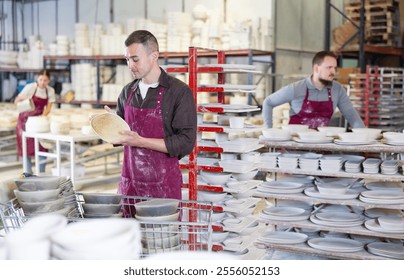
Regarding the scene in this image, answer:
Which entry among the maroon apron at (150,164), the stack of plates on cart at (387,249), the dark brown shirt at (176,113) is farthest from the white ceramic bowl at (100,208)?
the stack of plates on cart at (387,249)

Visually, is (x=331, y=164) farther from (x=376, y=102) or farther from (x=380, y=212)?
(x=376, y=102)

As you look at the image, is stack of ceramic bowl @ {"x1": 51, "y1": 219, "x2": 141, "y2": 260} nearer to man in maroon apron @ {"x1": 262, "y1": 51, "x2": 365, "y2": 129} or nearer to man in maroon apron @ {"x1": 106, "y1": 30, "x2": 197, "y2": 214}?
man in maroon apron @ {"x1": 106, "y1": 30, "x2": 197, "y2": 214}

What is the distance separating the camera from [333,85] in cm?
536

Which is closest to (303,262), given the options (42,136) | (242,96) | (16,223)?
(16,223)

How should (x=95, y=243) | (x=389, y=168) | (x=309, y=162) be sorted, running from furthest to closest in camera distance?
(x=309, y=162) < (x=389, y=168) < (x=95, y=243)

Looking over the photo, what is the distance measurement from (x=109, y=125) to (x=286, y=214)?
81.8 inches

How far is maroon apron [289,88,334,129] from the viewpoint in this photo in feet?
17.6

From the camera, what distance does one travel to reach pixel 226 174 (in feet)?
14.6

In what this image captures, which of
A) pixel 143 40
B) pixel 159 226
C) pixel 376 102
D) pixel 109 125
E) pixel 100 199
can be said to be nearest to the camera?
pixel 159 226

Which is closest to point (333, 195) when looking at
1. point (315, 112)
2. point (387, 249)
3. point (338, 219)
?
point (338, 219)

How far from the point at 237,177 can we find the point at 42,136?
404 centimetres

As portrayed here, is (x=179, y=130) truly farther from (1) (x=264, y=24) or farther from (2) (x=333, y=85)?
(1) (x=264, y=24)

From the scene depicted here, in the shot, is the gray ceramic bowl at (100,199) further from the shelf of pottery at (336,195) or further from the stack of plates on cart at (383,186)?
the stack of plates on cart at (383,186)

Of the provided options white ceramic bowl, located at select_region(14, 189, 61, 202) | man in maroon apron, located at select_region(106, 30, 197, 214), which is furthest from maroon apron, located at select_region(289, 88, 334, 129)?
white ceramic bowl, located at select_region(14, 189, 61, 202)
